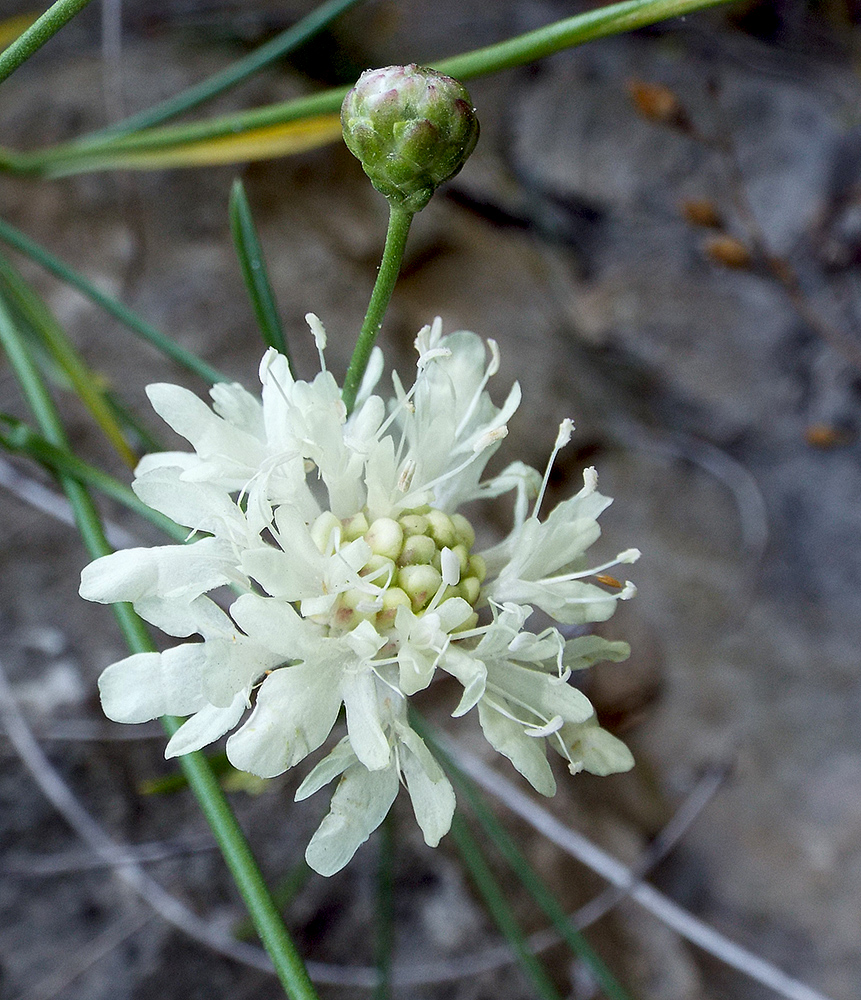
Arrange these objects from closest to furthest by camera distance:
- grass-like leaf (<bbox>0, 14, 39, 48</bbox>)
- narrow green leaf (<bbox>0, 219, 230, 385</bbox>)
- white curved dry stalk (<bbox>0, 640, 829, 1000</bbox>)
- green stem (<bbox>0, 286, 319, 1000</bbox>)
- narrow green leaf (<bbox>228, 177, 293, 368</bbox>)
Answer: green stem (<bbox>0, 286, 319, 1000</bbox>) → narrow green leaf (<bbox>228, 177, 293, 368</bbox>) → narrow green leaf (<bbox>0, 219, 230, 385</bbox>) → white curved dry stalk (<bbox>0, 640, 829, 1000</bbox>) → grass-like leaf (<bbox>0, 14, 39, 48</bbox>)

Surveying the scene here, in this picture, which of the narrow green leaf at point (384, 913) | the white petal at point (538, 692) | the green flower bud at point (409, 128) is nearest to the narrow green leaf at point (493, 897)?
the narrow green leaf at point (384, 913)

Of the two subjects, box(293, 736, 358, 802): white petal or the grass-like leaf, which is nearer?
box(293, 736, 358, 802): white petal

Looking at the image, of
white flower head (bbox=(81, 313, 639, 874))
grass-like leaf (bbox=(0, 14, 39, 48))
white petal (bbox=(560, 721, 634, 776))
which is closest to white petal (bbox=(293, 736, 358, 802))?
white flower head (bbox=(81, 313, 639, 874))

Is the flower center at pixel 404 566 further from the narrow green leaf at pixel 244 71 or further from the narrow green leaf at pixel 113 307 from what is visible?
the narrow green leaf at pixel 244 71

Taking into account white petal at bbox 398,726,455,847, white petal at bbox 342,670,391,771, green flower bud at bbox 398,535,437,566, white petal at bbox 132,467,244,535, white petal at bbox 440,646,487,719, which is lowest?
white petal at bbox 398,726,455,847

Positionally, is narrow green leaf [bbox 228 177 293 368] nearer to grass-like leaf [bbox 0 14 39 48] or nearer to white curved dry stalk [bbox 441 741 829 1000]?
white curved dry stalk [bbox 441 741 829 1000]

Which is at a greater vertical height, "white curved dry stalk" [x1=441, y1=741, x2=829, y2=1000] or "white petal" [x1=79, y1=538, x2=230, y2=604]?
"white petal" [x1=79, y1=538, x2=230, y2=604]
